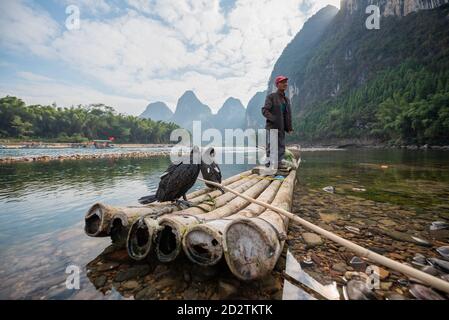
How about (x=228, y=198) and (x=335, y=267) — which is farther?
(x=228, y=198)

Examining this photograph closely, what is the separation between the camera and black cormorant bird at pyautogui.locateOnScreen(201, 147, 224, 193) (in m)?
3.91

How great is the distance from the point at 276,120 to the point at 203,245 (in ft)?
17.6

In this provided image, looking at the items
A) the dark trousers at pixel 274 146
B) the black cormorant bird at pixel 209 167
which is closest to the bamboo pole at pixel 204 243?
the black cormorant bird at pixel 209 167

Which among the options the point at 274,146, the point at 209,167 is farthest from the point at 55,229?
the point at 274,146

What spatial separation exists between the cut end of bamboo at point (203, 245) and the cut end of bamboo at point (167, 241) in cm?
10

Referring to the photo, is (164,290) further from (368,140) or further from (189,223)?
(368,140)

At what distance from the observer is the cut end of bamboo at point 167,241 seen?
2.29 m

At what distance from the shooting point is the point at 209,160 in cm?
A: 399

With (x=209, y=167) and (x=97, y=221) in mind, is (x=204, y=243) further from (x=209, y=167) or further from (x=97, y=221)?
(x=209, y=167)

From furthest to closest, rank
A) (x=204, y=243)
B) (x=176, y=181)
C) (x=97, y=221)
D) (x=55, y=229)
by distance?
(x=55, y=229)
(x=176, y=181)
(x=97, y=221)
(x=204, y=243)

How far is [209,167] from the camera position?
13.8 ft

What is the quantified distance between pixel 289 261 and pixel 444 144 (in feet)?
184

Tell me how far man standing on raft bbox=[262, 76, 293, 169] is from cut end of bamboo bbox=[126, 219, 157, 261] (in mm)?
5171
